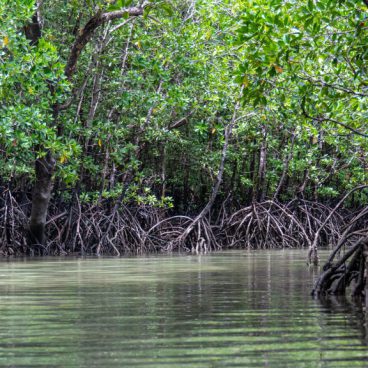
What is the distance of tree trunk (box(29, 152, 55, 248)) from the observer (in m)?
14.7

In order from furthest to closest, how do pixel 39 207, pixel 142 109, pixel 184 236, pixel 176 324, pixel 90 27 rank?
pixel 184 236
pixel 142 109
pixel 39 207
pixel 90 27
pixel 176 324

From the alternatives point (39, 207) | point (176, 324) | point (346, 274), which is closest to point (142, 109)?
point (39, 207)

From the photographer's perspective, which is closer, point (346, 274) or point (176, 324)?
point (176, 324)

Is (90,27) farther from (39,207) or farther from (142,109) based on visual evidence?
(39,207)

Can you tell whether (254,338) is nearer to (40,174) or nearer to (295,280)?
(295,280)

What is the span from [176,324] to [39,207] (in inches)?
410

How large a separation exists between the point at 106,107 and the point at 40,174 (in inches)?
122

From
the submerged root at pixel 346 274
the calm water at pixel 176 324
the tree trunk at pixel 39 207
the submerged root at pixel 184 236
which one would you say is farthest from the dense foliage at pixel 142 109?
the calm water at pixel 176 324

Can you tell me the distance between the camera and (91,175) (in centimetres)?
1702

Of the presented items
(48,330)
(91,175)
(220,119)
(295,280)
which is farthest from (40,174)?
(48,330)

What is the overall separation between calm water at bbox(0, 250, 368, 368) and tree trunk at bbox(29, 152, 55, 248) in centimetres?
616

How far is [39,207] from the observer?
14.8 metres

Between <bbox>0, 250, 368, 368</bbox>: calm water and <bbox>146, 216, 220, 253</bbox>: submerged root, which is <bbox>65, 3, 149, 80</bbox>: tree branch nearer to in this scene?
<bbox>146, 216, 220, 253</bbox>: submerged root

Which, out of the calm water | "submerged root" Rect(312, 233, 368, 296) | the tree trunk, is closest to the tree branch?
the tree trunk
